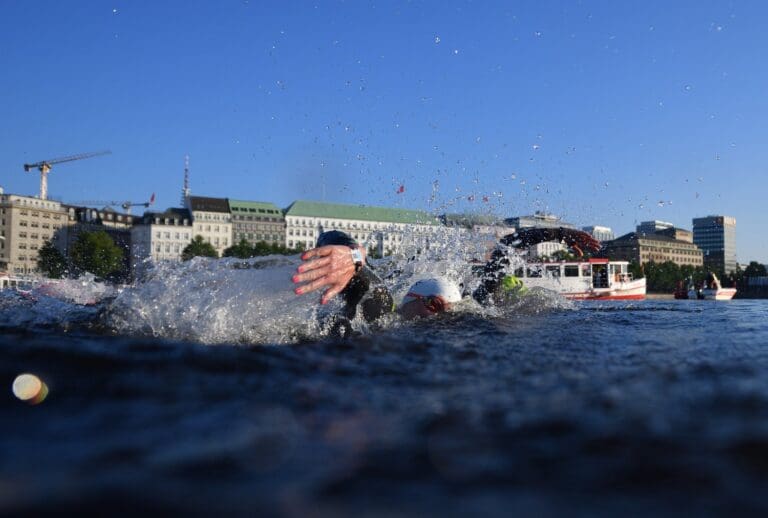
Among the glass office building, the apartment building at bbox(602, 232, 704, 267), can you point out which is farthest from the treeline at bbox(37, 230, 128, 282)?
the glass office building

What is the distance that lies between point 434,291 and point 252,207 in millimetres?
118410

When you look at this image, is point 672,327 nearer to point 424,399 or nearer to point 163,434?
point 424,399

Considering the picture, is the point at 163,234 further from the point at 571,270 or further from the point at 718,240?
the point at 718,240

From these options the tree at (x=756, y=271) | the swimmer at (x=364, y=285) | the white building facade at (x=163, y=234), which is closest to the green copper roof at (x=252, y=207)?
the white building facade at (x=163, y=234)

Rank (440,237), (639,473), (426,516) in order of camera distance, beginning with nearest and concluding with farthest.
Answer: (426,516)
(639,473)
(440,237)

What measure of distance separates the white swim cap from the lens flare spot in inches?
257

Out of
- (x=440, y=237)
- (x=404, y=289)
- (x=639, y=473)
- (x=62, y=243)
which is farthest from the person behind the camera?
(x=62, y=243)

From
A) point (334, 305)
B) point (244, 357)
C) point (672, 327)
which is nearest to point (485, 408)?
point (244, 357)

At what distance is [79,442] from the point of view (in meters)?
1.62

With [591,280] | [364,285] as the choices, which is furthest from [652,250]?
[364,285]

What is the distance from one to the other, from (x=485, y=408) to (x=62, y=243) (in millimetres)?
120852

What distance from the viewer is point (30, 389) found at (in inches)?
93.8

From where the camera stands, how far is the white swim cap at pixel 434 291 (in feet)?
28.8

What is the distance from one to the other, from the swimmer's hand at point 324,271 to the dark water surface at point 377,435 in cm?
154
